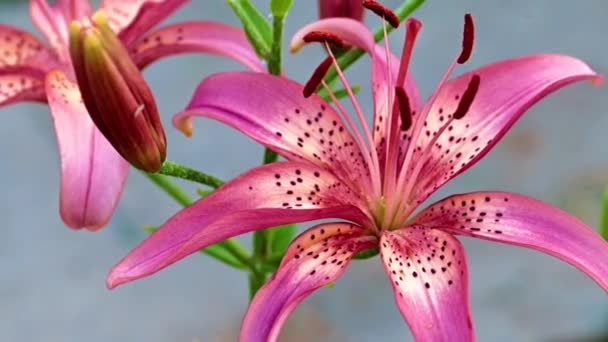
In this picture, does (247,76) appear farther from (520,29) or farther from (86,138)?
(520,29)

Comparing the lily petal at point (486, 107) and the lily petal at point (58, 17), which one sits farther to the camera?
the lily petal at point (58, 17)

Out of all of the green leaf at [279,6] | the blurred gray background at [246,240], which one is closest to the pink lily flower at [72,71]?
the green leaf at [279,6]

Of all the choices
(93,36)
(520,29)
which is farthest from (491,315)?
(93,36)

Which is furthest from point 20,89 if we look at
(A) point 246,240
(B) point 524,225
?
(A) point 246,240

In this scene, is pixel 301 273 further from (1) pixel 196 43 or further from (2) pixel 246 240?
(2) pixel 246 240

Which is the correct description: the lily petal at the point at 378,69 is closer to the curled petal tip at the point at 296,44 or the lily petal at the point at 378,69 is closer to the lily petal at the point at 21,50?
the curled petal tip at the point at 296,44

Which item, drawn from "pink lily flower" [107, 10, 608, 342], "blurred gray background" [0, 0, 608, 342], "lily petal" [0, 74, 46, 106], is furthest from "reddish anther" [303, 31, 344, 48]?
"blurred gray background" [0, 0, 608, 342]

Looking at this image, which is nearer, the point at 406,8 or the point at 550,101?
the point at 406,8
